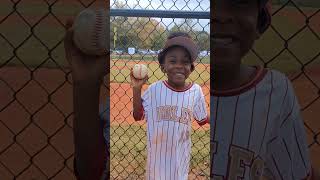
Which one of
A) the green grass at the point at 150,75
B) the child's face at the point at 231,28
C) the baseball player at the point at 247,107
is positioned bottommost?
the baseball player at the point at 247,107

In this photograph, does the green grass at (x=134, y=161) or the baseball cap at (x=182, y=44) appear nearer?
the baseball cap at (x=182, y=44)

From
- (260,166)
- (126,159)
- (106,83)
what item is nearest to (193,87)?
(106,83)

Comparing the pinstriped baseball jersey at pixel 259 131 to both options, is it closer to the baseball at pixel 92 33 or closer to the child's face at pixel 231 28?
the child's face at pixel 231 28

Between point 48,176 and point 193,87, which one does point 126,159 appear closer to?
point 193,87

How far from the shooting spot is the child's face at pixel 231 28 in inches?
55.2

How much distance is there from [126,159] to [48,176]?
2994 millimetres

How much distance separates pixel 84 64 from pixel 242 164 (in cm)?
61

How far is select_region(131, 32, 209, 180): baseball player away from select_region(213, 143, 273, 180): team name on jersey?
951mm

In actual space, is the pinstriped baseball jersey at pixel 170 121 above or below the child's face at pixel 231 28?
below

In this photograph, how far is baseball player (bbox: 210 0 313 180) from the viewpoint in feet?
4.63

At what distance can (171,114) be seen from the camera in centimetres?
239

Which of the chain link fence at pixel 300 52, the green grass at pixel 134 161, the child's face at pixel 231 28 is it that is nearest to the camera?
the child's face at pixel 231 28

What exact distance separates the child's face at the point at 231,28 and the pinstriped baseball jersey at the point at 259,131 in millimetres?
95

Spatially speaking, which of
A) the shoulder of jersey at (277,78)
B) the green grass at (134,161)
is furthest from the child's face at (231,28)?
the green grass at (134,161)
